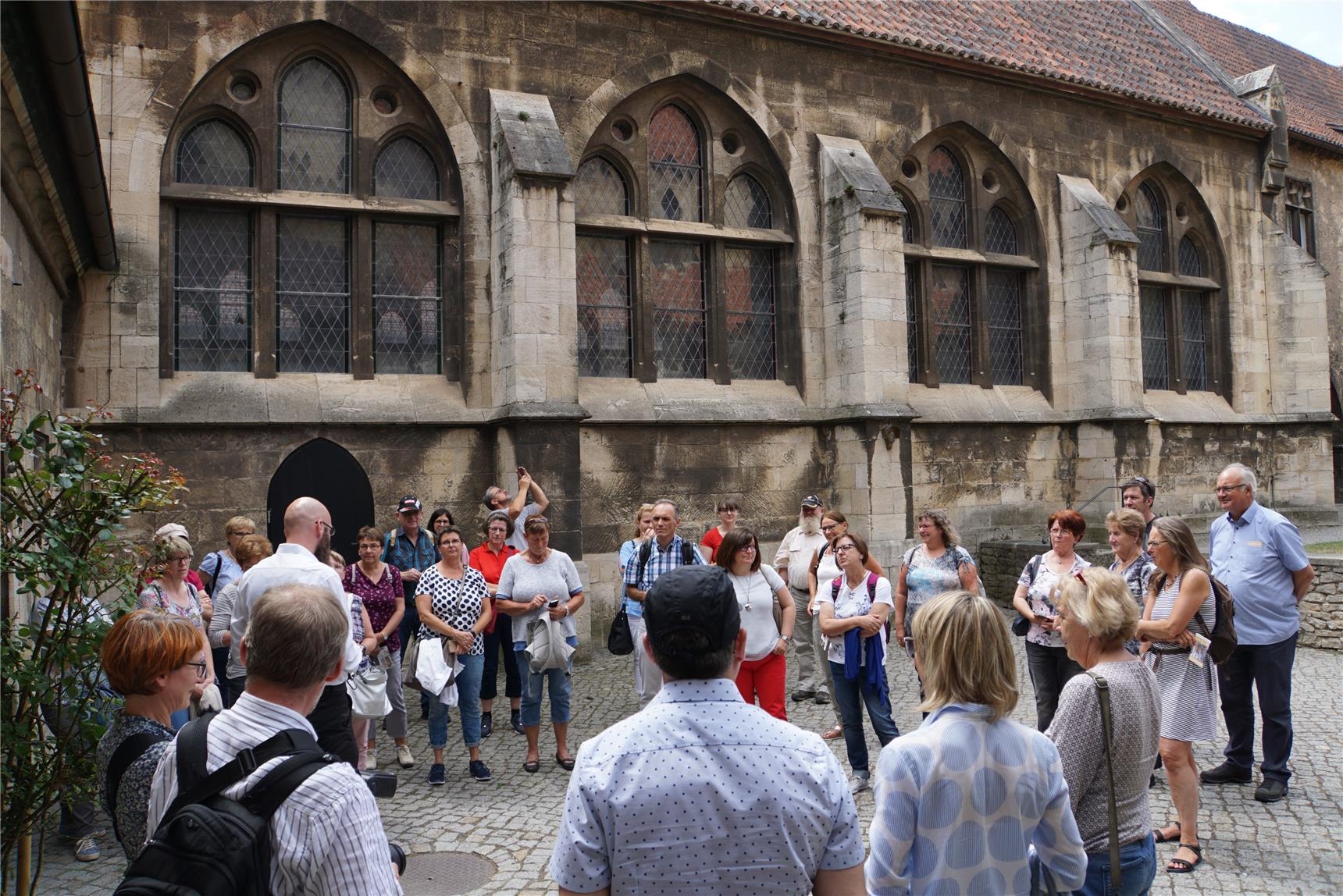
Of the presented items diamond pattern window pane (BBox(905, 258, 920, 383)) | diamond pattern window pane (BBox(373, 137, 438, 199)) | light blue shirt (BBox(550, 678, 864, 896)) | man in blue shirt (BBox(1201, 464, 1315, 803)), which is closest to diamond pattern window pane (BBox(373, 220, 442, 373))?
diamond pattern window pane (BBox(373, 137, 438, 199))

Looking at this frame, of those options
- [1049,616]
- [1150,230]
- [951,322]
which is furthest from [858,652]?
[1150,230]

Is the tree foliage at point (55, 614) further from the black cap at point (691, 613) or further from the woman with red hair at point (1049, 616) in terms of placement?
the woman with red hair at point (1049, 616)

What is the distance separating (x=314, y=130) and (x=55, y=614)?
8601mm

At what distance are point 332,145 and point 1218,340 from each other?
49.4 ft

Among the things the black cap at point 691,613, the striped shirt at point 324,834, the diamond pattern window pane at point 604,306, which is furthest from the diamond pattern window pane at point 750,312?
the striped shirt at point 324,834

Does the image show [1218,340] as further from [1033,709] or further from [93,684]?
[93,684]

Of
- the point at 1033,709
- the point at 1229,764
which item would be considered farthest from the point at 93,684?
the point at 1033,709

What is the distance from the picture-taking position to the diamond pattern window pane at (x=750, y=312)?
1348cm

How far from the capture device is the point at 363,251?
11.3 metres

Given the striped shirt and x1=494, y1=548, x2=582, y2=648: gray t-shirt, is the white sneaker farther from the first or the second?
the striped shirt

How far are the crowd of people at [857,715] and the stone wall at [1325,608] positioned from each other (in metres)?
5.42

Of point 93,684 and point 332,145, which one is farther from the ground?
point 332,145

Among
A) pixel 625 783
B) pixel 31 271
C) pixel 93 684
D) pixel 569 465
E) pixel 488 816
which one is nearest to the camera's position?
pixel 625 783

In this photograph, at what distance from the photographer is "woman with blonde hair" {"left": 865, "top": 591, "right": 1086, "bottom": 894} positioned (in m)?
2.47
